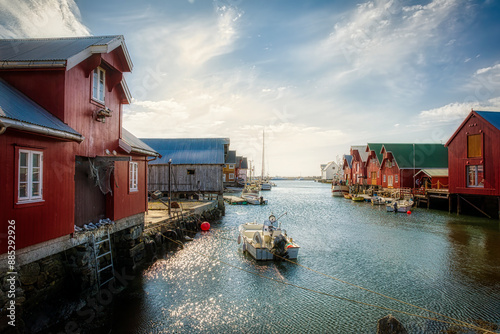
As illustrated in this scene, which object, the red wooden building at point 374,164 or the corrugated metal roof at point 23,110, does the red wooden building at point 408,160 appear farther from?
the corrugated metal roof at point 23,110

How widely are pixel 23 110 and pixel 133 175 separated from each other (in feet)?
22.9

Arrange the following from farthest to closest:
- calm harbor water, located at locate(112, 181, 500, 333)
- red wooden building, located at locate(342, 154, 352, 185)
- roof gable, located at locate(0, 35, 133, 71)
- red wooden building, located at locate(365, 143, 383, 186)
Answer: red wooden building, located at locate(342, 154, 352, 185) → red wooden building, located at locate(365, 143, 383, 186) → calm harbor water, located at locate(112, 181, 500, 333) → roof gable, located at locate(0, 35, 133, 71)

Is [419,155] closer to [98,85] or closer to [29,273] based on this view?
[98,85]

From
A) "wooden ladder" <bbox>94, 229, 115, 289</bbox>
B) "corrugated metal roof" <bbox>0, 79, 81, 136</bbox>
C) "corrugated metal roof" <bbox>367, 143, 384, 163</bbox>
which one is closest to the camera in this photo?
"corrugated metal roof" <bbox>0, 79, 81, 136</bbox>

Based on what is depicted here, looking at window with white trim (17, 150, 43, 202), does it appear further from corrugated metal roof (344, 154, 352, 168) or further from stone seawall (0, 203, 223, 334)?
corrugated metal roof (344, 154, 352, 168)

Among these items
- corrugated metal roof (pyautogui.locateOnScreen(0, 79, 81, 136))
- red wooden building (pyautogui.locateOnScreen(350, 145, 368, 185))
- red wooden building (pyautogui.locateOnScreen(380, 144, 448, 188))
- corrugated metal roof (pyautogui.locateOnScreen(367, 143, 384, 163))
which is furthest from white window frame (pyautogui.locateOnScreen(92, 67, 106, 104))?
red wooden building (pyautogui.locateOnScreen(350, 145, 368, 185))

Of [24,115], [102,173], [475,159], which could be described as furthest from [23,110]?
[475,159]

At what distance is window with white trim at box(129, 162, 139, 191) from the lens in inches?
581

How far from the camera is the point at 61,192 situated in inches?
369

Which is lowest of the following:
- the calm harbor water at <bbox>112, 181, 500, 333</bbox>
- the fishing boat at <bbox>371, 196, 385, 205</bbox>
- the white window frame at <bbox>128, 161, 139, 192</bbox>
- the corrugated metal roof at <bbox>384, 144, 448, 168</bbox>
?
the calm harbor water at <bbox>112, 181, 500, 333</bbox>

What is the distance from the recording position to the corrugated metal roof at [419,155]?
159ft

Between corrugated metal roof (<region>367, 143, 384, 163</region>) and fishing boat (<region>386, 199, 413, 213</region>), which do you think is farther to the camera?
corrugated metal roof (<region>367, 143, 384, 163</region>)

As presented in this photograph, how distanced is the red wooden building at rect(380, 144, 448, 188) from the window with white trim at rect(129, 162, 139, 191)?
149ft

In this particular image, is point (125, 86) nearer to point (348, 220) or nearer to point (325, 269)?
point (325, 269)
